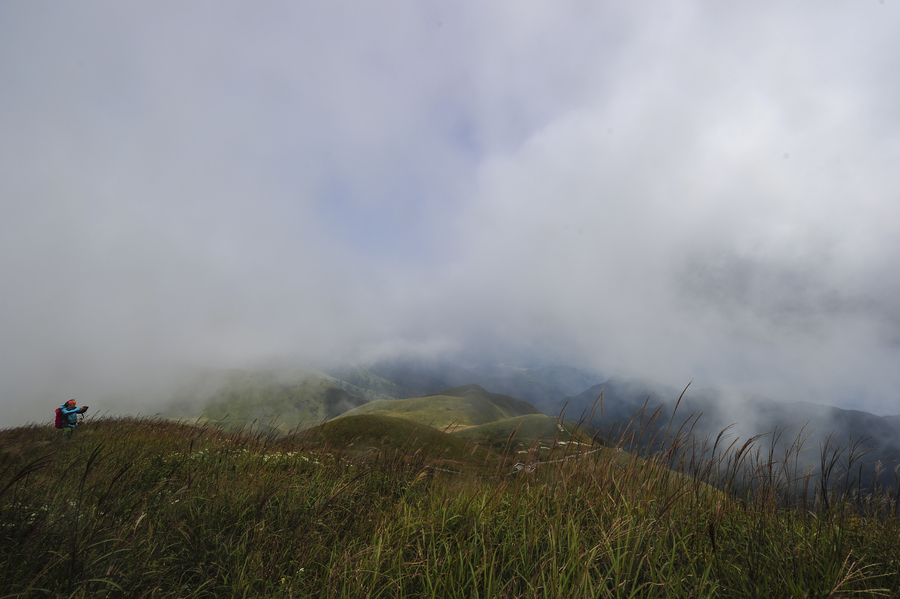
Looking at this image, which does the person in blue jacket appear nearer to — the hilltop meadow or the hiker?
the hiker

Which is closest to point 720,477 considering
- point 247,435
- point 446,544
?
point 446,544

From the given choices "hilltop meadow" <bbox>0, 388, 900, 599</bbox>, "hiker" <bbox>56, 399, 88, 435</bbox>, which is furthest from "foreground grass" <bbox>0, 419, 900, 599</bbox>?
"hiker" <bbox>56, 399, 88, 435</bbox>

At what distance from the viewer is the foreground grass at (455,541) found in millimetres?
2719

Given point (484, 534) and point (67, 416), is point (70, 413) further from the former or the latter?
point (484, 534)

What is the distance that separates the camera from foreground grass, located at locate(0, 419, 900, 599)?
2719 mm

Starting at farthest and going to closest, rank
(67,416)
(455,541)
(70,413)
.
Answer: (70,413) < (67,416) < (455,541)

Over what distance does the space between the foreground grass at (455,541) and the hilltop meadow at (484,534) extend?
0.02 metres

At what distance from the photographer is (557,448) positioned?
5137 millimetres

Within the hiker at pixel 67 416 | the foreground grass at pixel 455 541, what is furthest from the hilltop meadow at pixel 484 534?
the hiker at pixel 67 416

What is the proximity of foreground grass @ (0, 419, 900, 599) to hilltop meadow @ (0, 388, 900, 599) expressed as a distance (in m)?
0.02

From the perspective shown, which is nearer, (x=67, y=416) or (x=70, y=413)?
(x=67, y=416)

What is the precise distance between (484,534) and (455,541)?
0.30 metres

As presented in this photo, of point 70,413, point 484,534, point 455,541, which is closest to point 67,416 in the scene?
point 70,413

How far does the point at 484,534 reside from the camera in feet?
11.6
